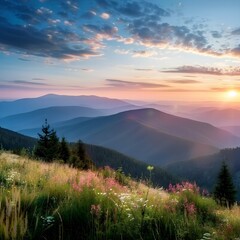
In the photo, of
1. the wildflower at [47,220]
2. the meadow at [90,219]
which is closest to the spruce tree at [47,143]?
the meadow at [90,219]

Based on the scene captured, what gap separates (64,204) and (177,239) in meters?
2.11

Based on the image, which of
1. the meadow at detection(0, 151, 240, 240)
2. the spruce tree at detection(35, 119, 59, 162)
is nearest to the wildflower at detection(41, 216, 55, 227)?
the meadow at detection(0, 151, 240, 240)

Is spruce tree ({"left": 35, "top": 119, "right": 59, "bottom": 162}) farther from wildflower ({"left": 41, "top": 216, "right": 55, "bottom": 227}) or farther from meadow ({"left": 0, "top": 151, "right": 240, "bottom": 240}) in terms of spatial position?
wildflower ({"left": 41, "top": 216, "right": 55, "bottom": 227})

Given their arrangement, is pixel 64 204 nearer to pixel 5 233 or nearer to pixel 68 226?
pixel 68 226

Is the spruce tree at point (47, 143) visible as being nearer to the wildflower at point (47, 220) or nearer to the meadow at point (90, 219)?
the meadow at point (90, 219)

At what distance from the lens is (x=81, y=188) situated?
20.1 ft

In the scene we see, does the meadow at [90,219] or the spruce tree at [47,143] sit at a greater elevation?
the meadow at [90,219]

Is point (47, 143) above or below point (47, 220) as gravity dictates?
below

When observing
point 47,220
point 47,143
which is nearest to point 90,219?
point 47,220

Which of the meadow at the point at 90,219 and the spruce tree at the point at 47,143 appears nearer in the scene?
the meadow at the point at 90,219

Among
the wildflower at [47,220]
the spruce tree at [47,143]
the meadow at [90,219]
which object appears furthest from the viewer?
the spruce tree at [47,143]

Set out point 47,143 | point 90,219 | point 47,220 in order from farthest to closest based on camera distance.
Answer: point 47,143
point 90,219
point 47,220

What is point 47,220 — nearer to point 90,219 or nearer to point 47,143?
point 90,219

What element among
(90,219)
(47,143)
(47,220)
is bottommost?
(47,143)
